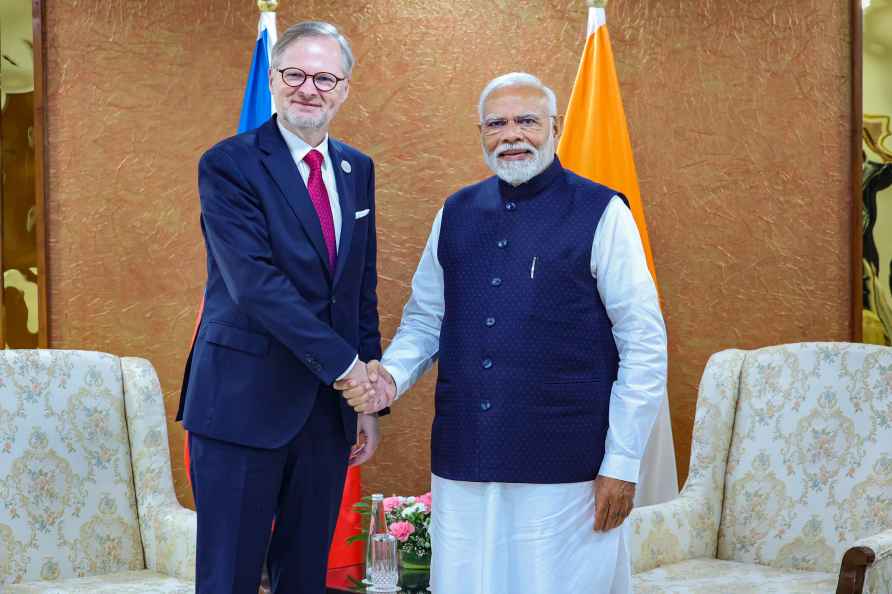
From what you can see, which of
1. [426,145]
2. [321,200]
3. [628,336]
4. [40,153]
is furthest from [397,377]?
[40,153]

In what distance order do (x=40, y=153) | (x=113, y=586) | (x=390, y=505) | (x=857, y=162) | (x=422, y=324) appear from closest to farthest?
(x=422, y=324), (x=113, y=586), (x=390, y=505), (x=857, y=162), (x=40, y=153)

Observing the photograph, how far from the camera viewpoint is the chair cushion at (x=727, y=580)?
274 centimetres

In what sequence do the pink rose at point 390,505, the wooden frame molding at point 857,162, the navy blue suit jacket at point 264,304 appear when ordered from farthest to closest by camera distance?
the wooden frame molding at point 857,162, the pink rose at point 390,505, the navy blue suit jacket at point 264,304

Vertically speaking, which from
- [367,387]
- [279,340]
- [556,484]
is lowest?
Answer: [556,484]

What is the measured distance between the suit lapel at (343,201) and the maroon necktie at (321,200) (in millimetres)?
24

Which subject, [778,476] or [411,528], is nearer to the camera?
[411,528]

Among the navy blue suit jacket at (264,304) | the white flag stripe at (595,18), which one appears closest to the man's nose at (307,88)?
the navy blue suit jacket at (264,304)

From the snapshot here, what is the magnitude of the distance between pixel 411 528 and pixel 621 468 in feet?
3.02

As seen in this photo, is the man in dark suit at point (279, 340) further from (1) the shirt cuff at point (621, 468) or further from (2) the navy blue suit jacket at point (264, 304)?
(1) the shirt cuff at point (621, 468)

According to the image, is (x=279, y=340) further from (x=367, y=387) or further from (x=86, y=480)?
(x=86, y=480)

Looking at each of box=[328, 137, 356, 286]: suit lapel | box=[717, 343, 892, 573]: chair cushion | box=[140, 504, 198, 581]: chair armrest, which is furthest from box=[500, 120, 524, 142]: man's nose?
box=[140, 504, 198, 581]: chair armrest

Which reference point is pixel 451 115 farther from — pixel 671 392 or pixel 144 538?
pixel 144 538

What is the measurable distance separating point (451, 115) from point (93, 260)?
4.62ft

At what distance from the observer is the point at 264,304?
2.21m
